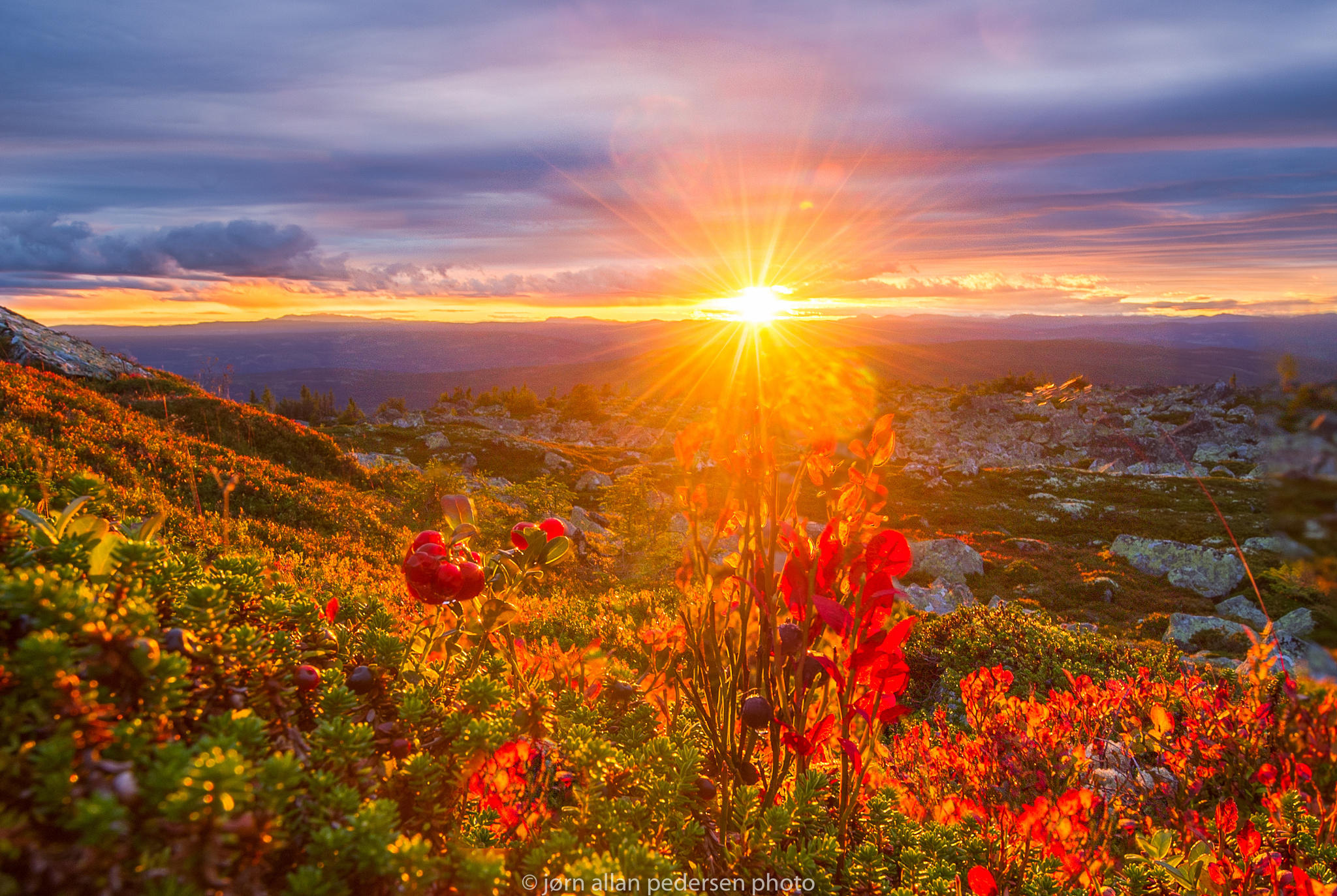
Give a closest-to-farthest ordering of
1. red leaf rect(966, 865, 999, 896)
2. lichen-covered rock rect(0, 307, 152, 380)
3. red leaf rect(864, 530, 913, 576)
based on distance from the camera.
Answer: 1. red leaf rect(966, 865, 999, 896)
2. red leaf rect(864, 530, 913, 576)
3. lichen-covered rock rect(0, 307, 152, 380)

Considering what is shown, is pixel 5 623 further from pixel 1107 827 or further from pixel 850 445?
pixel 1107 827

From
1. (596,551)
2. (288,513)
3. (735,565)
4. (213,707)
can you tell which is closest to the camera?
(213,707)

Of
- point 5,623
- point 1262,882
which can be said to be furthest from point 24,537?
point 1262,882

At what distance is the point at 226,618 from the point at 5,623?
0.39 metres

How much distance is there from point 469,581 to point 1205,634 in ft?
75.1

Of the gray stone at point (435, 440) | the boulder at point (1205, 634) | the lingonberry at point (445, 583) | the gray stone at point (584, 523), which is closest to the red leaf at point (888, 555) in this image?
the lingonberry at point (445, 583)

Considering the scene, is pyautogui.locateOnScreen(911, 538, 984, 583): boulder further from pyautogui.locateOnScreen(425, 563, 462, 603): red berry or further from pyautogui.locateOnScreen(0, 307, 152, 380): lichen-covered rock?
pyautogui.locateOnScreen(0, 307, 152, 380): lichen-covered rock

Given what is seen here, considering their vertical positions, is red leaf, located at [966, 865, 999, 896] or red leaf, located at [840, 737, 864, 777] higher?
red leaf, located at [840, 737, 864, 777]

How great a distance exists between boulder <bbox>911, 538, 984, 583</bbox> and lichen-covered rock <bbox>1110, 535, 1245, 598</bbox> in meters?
7.31

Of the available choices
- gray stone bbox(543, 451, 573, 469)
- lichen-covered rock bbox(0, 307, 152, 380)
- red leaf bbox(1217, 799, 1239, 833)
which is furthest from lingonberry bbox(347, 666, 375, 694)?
gray stone bbox(543, 451, 573, 469)

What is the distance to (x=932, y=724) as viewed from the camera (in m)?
6.21

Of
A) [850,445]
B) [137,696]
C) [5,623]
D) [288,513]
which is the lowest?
[288,513]

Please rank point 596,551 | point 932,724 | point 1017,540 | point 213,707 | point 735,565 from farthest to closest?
point 1017,540 < point 596,551 < point 932,724 < point 735,565 < point 213,707

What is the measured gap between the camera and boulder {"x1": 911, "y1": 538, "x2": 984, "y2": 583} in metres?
24.4
